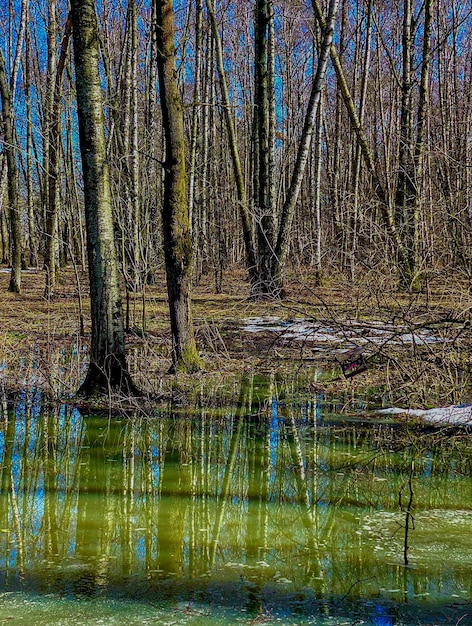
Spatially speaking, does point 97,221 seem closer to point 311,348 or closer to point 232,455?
point 232,455

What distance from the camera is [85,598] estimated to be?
2.81m

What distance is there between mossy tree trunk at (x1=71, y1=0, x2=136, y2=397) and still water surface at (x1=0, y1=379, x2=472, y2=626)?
0.61 meters

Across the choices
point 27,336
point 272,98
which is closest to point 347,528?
point 27,336

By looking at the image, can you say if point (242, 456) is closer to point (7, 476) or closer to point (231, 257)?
point (7, 476)

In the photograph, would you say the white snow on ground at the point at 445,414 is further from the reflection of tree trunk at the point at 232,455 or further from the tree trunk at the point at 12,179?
the tree trunk at the point at 12,179

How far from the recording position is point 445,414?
18.4 ft

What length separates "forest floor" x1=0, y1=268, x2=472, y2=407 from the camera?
5.75m

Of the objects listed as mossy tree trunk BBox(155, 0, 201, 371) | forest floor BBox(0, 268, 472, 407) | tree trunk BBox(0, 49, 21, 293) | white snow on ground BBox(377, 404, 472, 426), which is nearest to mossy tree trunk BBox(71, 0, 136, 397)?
forest floor BBox(0, 268, 472, 407)

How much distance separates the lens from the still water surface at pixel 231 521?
278 cm

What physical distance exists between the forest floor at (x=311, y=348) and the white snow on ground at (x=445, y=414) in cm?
16

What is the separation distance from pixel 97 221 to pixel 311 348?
4.23 metres

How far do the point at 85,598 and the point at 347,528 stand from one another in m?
1.47

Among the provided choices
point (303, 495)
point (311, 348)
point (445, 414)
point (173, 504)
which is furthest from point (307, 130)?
point (173, 504)

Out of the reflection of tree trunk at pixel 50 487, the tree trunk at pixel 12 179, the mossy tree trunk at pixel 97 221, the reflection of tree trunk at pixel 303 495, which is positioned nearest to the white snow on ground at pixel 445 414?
the reflection of tree trunk at pixel 303 495
